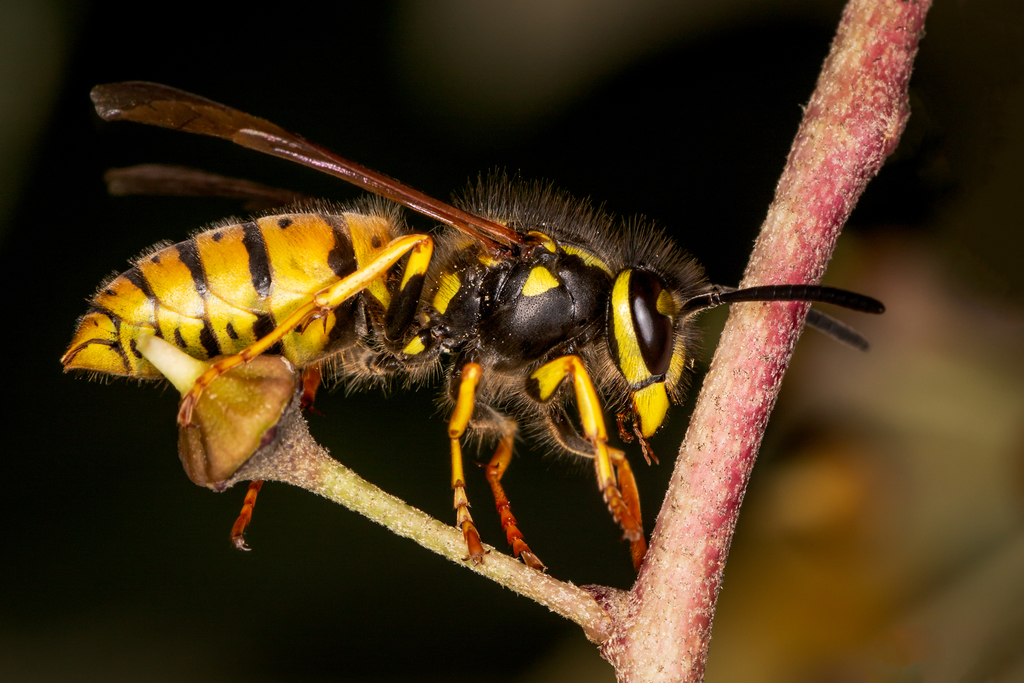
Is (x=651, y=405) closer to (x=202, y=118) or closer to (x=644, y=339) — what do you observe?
(x=644, y=339)

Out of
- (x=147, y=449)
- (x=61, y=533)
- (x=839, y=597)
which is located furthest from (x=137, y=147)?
(x=839, y=597)

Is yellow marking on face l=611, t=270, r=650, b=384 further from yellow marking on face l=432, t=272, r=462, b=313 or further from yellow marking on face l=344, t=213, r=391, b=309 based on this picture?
yellow marking on face l=344, t=213, r=391, b=309

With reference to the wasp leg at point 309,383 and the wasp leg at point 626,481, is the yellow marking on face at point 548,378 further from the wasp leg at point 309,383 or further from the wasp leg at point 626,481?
the wasp leg at point 309,383

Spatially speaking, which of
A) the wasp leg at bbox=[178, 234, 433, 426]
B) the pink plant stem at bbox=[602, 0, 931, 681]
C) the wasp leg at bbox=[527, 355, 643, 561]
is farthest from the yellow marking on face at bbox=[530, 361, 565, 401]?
the pink plant stem at bbox=[602, 0, 931, 681]

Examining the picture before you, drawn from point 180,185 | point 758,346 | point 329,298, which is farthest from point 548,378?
point 180,185

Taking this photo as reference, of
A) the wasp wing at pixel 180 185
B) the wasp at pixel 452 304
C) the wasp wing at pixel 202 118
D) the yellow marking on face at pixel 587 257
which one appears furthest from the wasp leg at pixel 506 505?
the wasp wing at pixel 180 185
